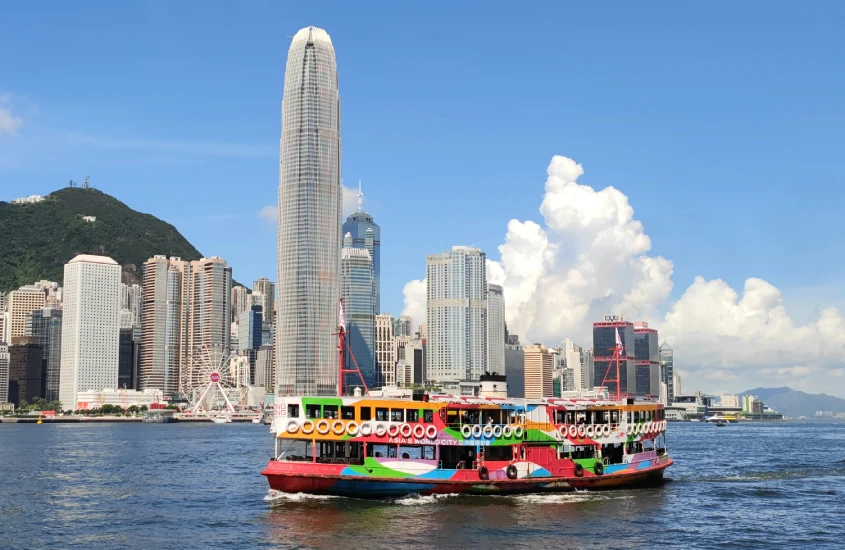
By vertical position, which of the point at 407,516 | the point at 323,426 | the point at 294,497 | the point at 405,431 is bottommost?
the point at 407,516

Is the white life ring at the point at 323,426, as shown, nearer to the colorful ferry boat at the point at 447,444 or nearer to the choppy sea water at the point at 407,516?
the colorful ferry boat at the point at 447,444

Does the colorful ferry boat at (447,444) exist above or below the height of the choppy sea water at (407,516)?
above

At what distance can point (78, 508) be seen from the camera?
6069 cm

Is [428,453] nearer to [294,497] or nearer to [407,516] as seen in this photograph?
[294,497]

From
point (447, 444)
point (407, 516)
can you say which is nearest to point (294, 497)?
point (407, 516)

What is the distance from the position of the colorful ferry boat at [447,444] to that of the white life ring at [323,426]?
0.06 m

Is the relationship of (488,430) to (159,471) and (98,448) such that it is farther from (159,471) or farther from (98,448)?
(98,448)

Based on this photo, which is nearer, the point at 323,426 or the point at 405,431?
the point at 323,426

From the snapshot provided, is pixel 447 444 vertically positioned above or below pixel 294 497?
above

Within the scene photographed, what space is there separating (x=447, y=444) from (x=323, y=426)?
24.8 ft

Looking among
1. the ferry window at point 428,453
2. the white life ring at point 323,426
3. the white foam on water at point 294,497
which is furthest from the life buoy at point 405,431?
the white foam on water at point 294,497

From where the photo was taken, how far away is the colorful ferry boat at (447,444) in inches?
2216

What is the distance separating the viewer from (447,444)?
58.1 meters

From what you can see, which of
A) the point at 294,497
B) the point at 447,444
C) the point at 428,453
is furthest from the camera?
the point at 428,453
